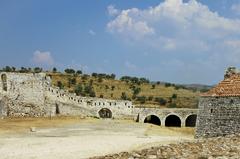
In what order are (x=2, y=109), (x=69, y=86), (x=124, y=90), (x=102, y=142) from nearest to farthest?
1. (x=102, y=142)
2. (x=2, y=109)
3. (x=69, y=86)
4. (x=124, y=90)

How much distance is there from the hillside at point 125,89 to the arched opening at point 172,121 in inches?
568

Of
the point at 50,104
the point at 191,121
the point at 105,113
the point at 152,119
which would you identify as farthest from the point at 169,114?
the point at 50,104

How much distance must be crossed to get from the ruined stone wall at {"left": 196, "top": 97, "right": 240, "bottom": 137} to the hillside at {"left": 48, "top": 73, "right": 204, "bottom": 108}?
59991 millimetres

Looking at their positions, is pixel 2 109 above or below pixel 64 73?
below

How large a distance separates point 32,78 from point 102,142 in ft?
103

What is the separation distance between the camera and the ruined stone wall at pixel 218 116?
23484 mm

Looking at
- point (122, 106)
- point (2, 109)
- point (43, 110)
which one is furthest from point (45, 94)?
point (122, 106)

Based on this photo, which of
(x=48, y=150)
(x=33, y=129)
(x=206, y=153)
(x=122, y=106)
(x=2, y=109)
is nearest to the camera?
(x=206, y=153)

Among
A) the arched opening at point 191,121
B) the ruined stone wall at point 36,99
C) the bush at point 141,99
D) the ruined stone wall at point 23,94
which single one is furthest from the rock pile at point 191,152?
the bush at point 141,99

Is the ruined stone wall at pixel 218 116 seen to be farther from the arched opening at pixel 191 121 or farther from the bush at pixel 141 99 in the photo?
the bush at pixel 141 99

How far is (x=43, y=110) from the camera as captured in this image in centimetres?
6209

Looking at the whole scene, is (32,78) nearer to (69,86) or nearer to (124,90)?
(69,86)

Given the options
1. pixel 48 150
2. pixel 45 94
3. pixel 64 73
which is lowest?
pixel 48 150

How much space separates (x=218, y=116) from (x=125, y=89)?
80289 millimetres
